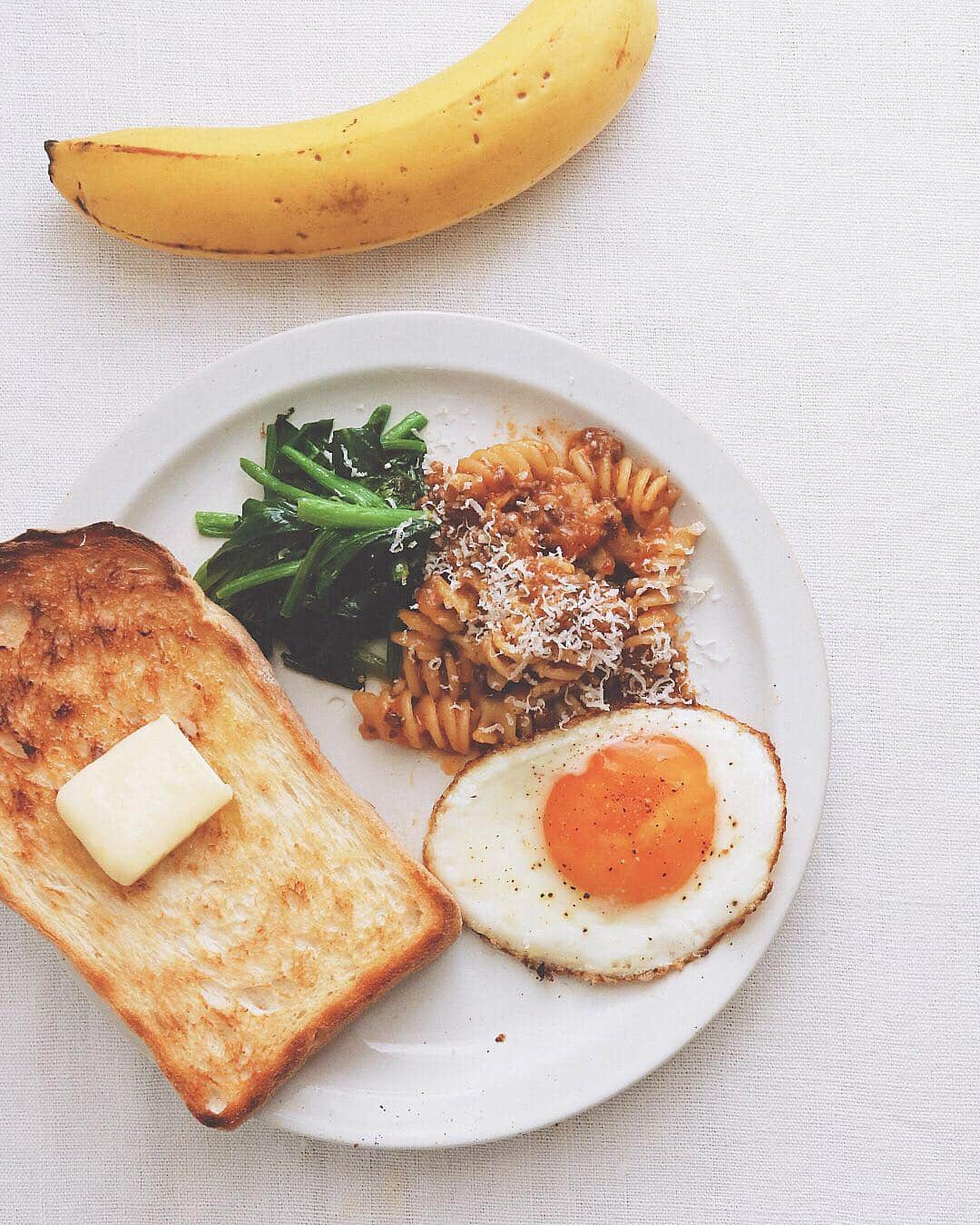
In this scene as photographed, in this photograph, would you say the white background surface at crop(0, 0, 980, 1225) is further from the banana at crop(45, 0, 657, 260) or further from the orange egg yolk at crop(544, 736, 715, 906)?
the orange egg yolk at crop(544, 736, 715, 906)

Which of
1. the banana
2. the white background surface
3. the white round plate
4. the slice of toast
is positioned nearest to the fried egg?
the white round plate

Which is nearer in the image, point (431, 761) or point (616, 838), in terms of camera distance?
point (616, 838)

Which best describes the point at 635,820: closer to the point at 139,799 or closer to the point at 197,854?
the point at 197,854

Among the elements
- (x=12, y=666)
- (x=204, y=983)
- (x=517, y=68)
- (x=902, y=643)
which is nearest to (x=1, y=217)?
(x=12, y=666)

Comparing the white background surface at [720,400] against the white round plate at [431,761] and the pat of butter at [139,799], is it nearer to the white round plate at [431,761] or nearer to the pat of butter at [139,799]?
the white round plate at [431,761]

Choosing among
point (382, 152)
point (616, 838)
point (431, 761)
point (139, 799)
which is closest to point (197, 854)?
point (139, 799)

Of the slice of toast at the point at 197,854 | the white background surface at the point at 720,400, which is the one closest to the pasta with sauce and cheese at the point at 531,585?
the slice of toast at the point at 197,854

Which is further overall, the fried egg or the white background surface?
the white background surface
